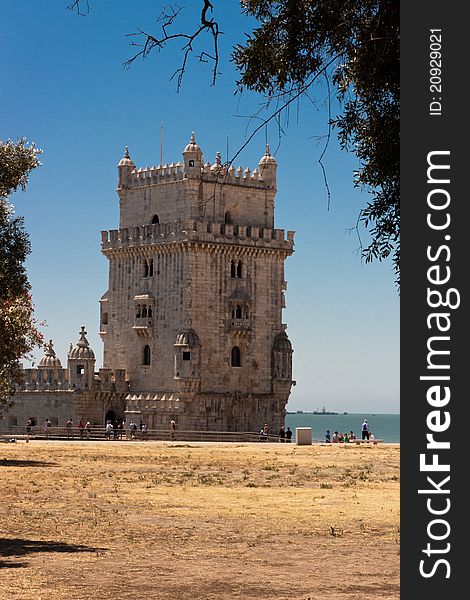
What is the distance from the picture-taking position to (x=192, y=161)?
8662cm

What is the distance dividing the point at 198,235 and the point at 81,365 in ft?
40.9

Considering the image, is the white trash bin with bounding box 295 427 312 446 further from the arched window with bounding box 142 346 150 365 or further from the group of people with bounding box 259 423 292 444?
the arched window with bounding box 142 346 150 365

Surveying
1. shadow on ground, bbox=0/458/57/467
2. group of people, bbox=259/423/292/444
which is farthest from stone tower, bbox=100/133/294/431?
shadow on ground, bbox=0/458/57/467

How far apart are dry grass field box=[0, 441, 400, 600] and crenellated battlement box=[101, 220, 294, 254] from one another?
3996cm

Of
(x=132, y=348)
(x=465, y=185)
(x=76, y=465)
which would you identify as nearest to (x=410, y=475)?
(x=465, y=185)

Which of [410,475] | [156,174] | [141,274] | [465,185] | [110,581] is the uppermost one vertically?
[156,174]

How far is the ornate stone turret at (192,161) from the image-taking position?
3398 inches

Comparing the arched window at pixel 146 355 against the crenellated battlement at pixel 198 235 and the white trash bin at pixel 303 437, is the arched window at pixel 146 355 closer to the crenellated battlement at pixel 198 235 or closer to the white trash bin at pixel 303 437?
the crenellated battlement at pixel 198 235

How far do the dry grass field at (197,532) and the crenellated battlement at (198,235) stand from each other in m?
40.0

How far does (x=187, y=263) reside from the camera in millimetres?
85438

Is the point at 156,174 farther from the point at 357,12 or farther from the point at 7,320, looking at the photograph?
the point at 357,12

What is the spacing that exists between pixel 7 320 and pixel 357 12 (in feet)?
66.2

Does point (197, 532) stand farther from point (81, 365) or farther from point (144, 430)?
point (81, 365)

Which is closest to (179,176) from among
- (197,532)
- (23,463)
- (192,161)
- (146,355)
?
(192,161)
